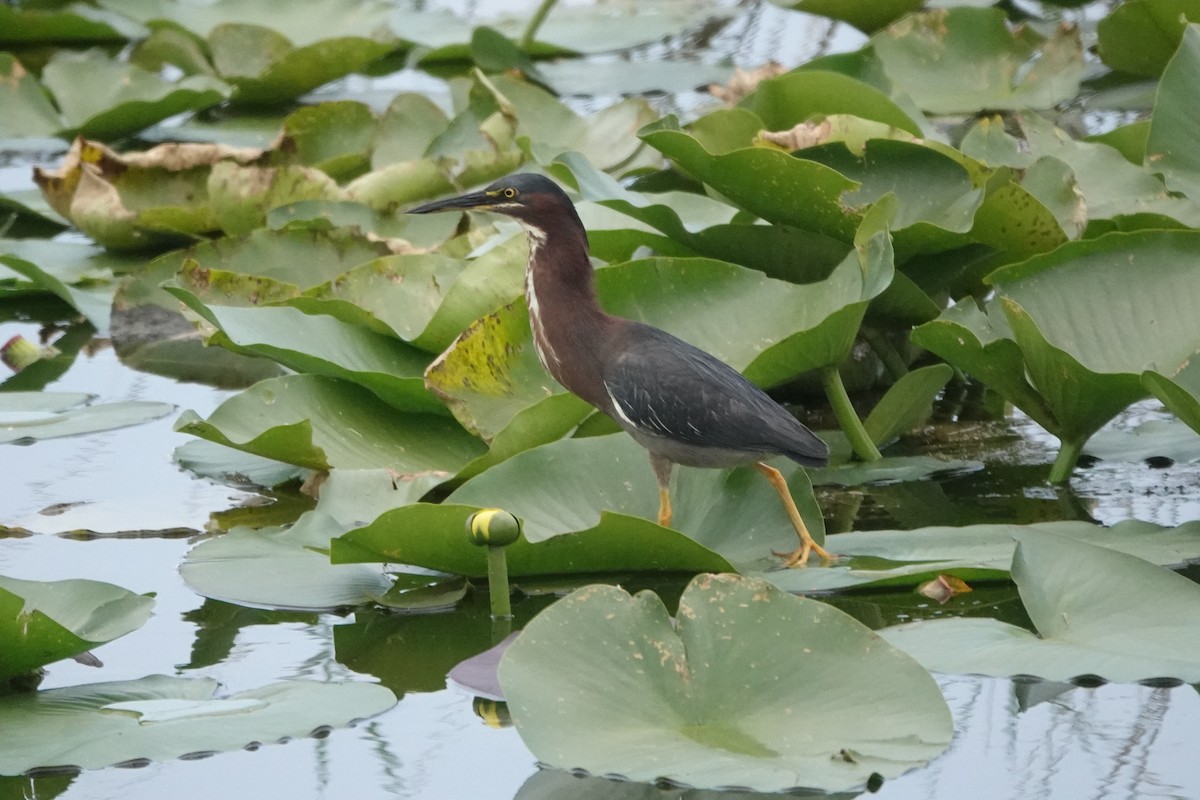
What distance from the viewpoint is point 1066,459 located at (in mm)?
3477

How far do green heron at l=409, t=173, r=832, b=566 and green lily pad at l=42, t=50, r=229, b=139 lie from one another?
3.03 metres

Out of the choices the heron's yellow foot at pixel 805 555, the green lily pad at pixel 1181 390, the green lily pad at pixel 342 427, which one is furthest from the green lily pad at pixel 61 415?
the green lily pad at pixel 1181 390

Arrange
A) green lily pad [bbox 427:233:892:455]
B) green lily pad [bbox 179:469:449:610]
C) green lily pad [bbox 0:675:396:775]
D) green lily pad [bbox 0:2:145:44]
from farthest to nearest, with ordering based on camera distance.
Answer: green lily pad [bbox 0:2:145:44], green lily pad [bbox 427:233:892:455], green lily pad [bbox 179:469:449:610], green lily pad [bbox 0:675:396:775]

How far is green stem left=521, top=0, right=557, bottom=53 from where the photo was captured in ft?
22.2

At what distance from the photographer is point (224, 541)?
10.2ft

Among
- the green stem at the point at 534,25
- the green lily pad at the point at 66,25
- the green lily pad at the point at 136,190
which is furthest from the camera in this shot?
the green lily pad at the point at 66,25

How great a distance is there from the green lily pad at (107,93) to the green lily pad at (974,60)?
2.60 meters

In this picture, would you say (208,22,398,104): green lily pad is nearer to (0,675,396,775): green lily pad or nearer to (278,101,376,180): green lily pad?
(278,101,376,180): green lily pad

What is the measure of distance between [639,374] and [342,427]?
770 mm

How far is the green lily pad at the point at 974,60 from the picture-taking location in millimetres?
5953

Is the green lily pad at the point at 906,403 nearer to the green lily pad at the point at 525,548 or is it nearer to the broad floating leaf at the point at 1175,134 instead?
the broad floating leaf at the point at 1175,134

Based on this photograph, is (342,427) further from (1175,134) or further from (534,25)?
(534,25)

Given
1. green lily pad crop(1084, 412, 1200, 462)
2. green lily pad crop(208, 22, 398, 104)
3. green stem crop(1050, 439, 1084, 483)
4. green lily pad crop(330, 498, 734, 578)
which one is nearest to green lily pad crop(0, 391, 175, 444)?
green lily pad crop(330, 498, 734, 578)

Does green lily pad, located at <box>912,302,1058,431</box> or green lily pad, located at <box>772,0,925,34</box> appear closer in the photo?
green lily pad, located at <box>912,302,1058,431</box>
